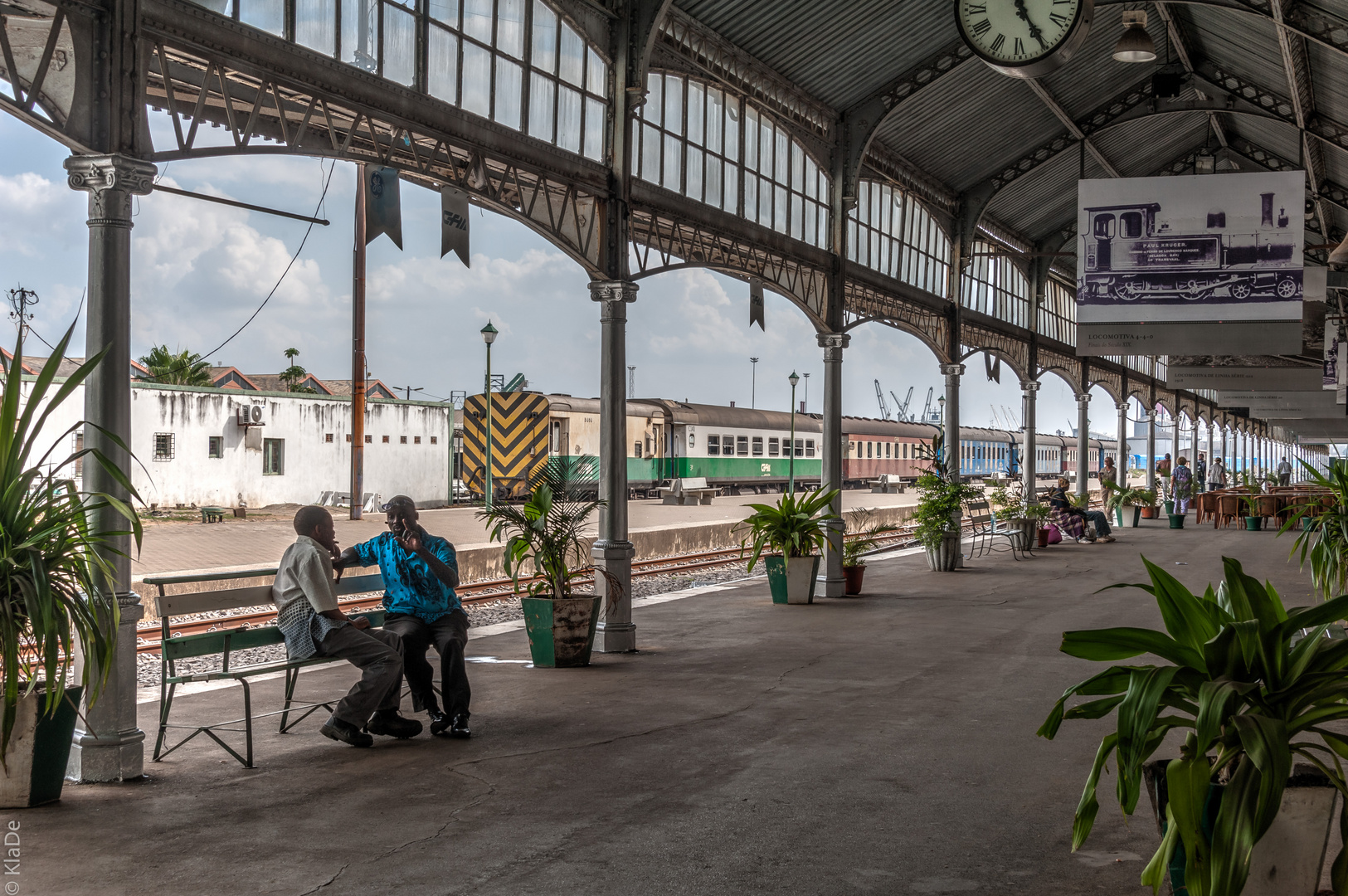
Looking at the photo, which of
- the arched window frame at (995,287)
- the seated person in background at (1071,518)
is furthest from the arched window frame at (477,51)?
the seated person in background at (1071,518)

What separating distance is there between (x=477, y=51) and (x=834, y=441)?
734cm

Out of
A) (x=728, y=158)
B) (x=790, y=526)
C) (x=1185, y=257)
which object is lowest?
(x=790, y=526)

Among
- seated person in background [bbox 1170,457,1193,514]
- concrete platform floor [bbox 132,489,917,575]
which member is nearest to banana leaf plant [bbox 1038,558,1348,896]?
concrete platform floor [bbox 132,489,917,575]

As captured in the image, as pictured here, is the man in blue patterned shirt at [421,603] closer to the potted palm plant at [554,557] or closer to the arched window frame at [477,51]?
the potted palm plant at [554,557]

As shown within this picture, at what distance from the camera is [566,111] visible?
31.0ft

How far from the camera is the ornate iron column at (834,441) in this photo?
538 inches

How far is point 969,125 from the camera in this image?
16.8 meters

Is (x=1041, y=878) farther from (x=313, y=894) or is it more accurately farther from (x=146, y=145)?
(x=146, y=145)

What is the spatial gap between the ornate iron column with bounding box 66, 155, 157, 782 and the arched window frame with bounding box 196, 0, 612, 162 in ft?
3.95

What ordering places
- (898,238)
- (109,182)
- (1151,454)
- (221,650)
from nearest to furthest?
(109,182) → (221,650) → (898,238) → (1151,454)

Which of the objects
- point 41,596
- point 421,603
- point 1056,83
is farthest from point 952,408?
point 41,596

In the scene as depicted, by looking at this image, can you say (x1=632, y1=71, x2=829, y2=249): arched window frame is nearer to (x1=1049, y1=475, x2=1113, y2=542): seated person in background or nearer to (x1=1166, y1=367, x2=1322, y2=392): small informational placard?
(x1=1049, y1=475, x2=1113, y2=542): seated person in background

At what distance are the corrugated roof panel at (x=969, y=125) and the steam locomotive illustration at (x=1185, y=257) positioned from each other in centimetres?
299

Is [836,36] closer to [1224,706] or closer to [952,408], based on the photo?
[952,408]
